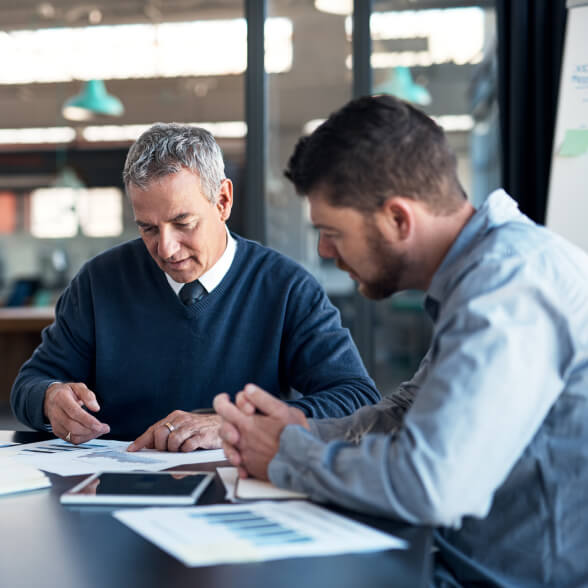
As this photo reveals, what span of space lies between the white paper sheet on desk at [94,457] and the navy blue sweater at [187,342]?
0.30 meters

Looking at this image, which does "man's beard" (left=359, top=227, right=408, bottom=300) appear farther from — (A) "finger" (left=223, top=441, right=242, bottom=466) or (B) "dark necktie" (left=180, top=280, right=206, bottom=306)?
(B) "dark necktie" (left=180, top=280, right=206, bottom=306)

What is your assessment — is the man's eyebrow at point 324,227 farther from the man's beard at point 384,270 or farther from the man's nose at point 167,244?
the man's nose at point 167,244

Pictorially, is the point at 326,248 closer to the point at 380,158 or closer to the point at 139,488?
the point at 380,158

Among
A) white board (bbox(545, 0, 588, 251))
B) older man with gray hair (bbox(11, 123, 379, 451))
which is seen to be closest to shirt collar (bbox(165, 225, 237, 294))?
older man with gray hair (bbox(11, 123, 379, 451))

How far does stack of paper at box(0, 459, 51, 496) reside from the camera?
1.08 meters

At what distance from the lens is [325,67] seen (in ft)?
19.2

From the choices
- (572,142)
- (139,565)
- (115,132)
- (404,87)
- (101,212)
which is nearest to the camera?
(139,565)

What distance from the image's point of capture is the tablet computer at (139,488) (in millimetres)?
978

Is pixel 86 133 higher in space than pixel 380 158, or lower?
higher

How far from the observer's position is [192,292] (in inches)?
72.7

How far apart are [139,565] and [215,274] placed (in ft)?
3.79

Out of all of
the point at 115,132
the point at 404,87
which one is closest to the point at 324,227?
the point at 404,87

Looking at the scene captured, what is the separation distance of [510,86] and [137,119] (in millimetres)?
7111

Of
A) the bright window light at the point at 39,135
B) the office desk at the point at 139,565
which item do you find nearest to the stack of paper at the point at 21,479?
the office desk at the point at 139,565
